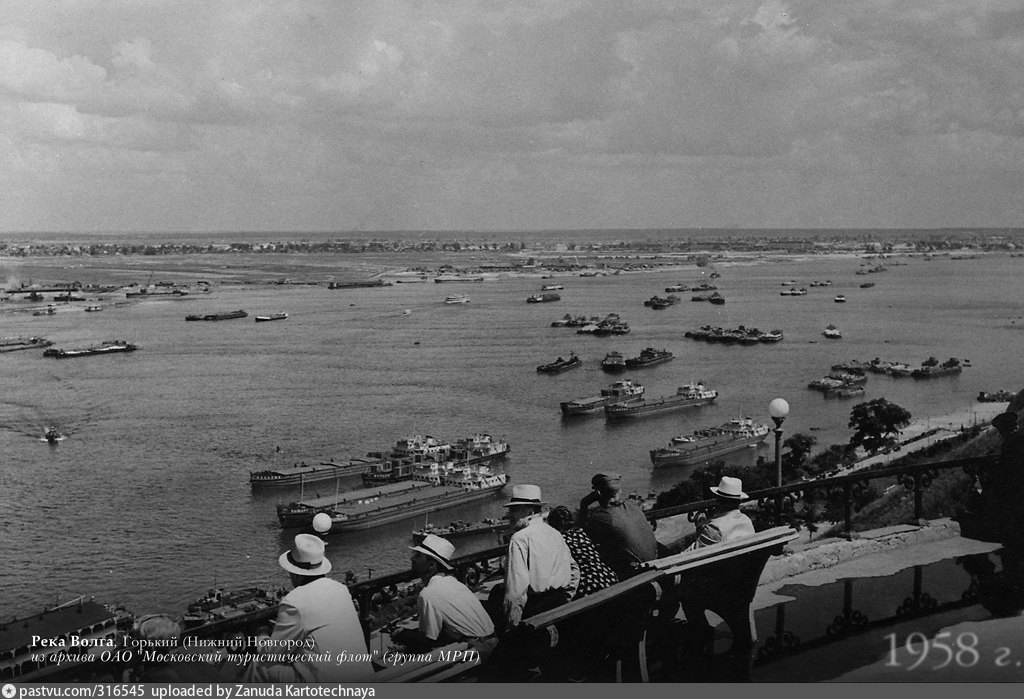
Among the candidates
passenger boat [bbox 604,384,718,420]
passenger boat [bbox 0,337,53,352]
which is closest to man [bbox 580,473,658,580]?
passenger boat [bbox 604,384,718,420]

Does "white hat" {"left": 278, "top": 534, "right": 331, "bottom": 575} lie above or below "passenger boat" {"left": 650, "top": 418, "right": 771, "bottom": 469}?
above

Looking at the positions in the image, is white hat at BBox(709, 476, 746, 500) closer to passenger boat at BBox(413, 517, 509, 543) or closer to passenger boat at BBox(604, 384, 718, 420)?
passenger boat at BBox(413, 517, 509, 543)

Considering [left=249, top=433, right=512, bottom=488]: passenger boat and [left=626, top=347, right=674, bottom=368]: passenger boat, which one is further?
[left=626, top=347, right=674, bottom=368]: passenger boat

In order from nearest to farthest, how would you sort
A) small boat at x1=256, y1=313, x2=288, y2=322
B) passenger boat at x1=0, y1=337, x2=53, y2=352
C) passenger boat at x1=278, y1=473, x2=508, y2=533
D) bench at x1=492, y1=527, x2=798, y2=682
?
1. bench at x1=492, y1=527, x2=798, y2=682
2. passenger boat at x1=278, y1=473, x2=508, y2=533
3. passenger boat at x1=0, y1=337, x2=53, y2=352
4. small boat at x1=256, y1=313, x2=288, y2=322

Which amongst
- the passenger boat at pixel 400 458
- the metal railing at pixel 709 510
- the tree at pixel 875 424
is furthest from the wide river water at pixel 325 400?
the metal railing at pixel 709 510

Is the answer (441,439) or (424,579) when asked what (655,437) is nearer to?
(441,439)
